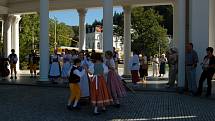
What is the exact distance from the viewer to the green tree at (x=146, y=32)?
62.1m

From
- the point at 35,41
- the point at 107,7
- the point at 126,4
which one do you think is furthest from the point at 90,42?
the point at 107,7

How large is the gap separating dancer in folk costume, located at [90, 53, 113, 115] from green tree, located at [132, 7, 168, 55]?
162ft

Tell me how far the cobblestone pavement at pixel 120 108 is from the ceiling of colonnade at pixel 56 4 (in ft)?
40.9

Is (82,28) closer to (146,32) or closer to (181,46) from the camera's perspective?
(181,46)

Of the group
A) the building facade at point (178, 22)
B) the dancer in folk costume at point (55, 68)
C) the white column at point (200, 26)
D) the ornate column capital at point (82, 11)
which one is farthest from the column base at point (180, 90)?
the ornate column capital at point (82, 11)

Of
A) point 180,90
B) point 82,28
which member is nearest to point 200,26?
point 180,90

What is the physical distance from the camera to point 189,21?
18750 millimetres

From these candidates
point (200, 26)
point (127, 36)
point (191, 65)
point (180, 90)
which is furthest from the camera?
point (127, 36)

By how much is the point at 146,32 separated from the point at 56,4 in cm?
3285

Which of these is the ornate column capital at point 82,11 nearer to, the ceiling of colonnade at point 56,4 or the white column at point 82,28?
the white column at point 82,28

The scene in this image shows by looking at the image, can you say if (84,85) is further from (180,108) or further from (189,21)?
(189,21)

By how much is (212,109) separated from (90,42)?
116968mm

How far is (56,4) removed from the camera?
103 feet

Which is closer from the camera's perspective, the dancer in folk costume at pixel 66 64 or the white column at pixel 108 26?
the white column at pixel 108 26
